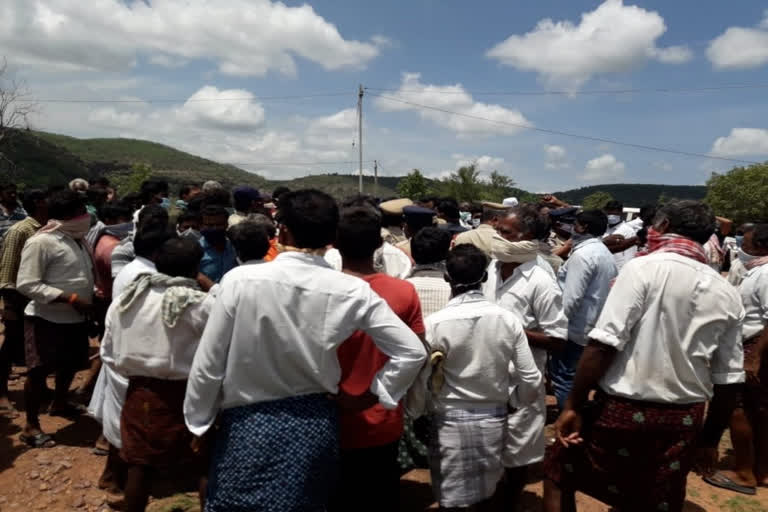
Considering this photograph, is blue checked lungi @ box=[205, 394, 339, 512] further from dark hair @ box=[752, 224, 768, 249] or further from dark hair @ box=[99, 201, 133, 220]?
dark hair @ box=[752, 224, 768, 249]

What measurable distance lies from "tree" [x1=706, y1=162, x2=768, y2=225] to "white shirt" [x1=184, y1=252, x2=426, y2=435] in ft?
180

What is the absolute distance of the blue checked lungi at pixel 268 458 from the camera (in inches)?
72.4

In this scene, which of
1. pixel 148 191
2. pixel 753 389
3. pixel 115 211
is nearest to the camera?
pixel 753 389

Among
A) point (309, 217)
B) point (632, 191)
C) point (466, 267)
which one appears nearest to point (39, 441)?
point (309, 217)

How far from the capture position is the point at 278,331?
1802mm

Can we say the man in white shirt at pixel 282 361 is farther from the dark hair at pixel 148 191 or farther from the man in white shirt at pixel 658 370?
the dark hair at pixel 148 191

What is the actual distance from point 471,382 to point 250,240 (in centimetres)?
159

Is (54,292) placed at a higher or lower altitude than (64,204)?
lower

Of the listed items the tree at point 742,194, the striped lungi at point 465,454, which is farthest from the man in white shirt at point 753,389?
the tree at point 742,194

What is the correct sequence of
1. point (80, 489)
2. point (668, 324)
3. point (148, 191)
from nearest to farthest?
point (668, 324) < point (80, 489) < point (148, 191)

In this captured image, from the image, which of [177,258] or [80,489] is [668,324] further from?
[80,489]

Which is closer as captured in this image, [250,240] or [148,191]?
[250,240]

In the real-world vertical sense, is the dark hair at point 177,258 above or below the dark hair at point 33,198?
below

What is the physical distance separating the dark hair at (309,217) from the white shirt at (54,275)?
2.66m
